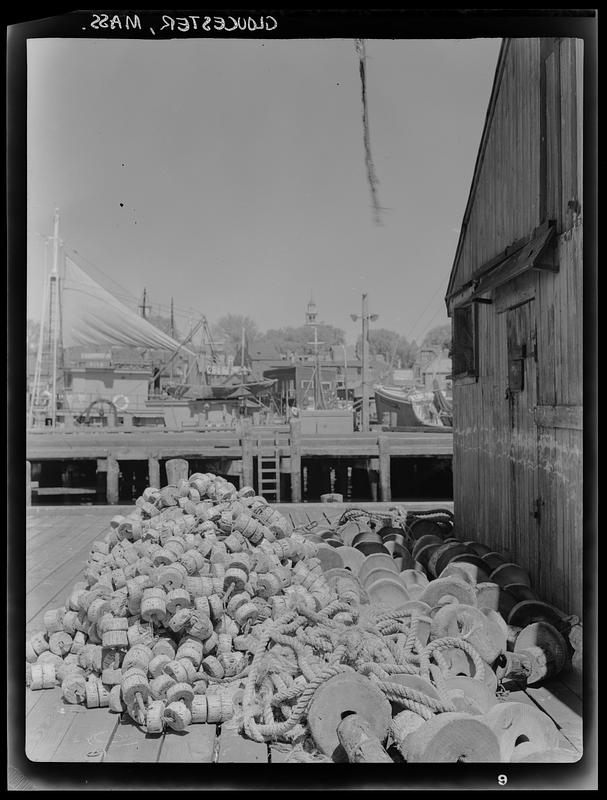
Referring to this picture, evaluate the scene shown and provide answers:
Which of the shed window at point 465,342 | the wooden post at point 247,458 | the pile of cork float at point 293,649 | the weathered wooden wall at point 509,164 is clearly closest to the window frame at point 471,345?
the shed window at point 465,342

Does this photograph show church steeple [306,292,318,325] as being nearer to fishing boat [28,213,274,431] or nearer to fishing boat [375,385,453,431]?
fishing boat [28,213,274,431]

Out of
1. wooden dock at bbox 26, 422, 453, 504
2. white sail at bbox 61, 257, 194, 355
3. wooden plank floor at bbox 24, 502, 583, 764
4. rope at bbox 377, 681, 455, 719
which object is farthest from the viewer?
white sail at bbox 61, 257, 194, 355

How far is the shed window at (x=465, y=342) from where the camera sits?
793 centimetres

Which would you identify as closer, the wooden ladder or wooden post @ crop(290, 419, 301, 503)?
wooden post @ crop(290, 419, 301, 503)

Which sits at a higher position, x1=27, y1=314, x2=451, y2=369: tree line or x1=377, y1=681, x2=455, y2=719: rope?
x1=27, y1=314, x2=451, y2=369: tree line

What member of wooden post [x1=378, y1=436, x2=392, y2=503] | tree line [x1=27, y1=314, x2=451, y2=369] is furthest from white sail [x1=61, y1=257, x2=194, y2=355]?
tree line [x1=27, y1=314, x2=451, y2=369]

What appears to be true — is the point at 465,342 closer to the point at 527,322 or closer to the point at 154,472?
the point at 527,322

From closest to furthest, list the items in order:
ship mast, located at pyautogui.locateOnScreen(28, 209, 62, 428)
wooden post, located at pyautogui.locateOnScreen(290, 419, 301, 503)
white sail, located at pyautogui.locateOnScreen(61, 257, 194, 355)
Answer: ship mast, located at pyautogui.locateOnScreen(28, 209, 62, 428) → wooden post, located at pyautogui.locateOnScreen(290, 419, 301, 503) → white sail, located at pyautogui.locateOnScreen(61, 257, 194, 355)

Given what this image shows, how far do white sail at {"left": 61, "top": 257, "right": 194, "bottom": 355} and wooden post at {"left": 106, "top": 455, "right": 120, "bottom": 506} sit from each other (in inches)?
613

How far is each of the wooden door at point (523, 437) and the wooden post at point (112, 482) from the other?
13063mm

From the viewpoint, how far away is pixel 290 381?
68.7m

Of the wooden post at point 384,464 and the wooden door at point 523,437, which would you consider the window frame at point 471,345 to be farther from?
the wooden post at point 384,464

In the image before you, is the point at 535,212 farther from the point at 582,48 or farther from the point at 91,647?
the point at 91,647

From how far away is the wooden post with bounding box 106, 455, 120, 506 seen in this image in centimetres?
1805
